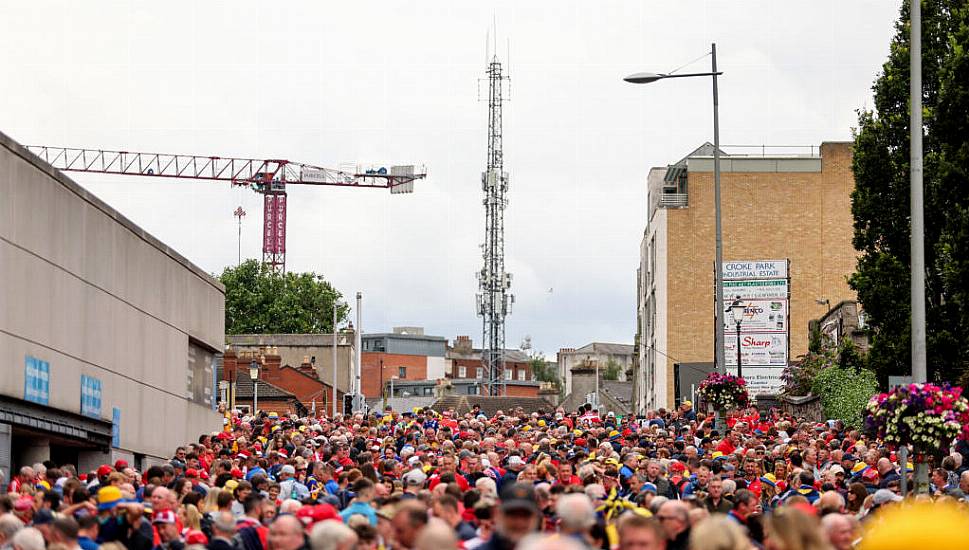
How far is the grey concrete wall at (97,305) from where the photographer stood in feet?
76.1

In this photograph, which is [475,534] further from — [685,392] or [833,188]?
[833,188]

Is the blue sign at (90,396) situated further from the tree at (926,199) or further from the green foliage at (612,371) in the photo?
the green foliage at (612,371)

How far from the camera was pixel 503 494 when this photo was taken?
1120cm

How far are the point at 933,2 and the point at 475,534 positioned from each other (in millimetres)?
20217

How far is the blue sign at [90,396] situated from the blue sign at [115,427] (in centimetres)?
90

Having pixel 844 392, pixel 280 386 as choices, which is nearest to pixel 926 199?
pixel 844 392

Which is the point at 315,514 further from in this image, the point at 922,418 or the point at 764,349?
the point at 764,349

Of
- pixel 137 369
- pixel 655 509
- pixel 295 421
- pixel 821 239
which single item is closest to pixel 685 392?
pixel 821 239

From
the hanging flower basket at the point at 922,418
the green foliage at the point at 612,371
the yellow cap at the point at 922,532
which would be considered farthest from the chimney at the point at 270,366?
the green foliage at the point at 612,371

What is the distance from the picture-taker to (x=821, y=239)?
2665 inches

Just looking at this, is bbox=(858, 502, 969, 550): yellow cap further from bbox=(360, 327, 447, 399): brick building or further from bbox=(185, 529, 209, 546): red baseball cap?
bbox=(360, 327, 447, 399): brick building

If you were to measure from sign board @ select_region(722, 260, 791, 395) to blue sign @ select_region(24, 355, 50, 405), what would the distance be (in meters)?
29.0

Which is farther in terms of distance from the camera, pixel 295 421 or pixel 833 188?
pixel 833 188

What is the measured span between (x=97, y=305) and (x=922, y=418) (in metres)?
15.5
